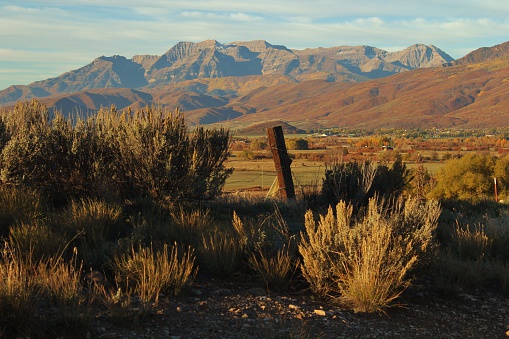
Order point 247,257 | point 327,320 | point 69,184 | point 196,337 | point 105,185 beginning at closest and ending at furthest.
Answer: point 196,337 < point 327,320 < point 247,257 < point 105,185 < point 69,184

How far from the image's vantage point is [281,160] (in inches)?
497

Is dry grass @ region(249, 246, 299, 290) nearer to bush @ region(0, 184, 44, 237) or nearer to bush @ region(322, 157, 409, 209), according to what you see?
bush @ region(0, 184, 44, 237)

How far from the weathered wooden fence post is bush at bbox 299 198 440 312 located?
5160mm

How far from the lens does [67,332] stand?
195 inches

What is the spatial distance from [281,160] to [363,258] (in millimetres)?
6311

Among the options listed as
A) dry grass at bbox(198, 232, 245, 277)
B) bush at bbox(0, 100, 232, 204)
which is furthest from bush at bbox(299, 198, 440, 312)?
Answer: bush at bbox(0, 100, 232, 204)

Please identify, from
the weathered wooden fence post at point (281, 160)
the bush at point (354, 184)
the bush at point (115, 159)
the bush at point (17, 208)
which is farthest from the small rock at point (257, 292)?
the weathered wooden fence post at point (281, 160)

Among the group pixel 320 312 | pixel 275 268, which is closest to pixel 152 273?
pixel 275 268

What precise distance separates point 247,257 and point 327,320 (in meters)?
1.85

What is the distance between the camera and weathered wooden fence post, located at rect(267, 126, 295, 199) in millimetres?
12586

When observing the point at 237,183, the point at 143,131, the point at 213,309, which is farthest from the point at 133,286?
the point at 237,183

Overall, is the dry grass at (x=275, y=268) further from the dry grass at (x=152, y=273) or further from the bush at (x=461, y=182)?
the bush at (x=461, y=182)

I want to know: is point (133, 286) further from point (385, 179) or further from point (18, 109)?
point (18, 109)

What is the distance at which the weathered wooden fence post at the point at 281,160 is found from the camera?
12586 millimetres
